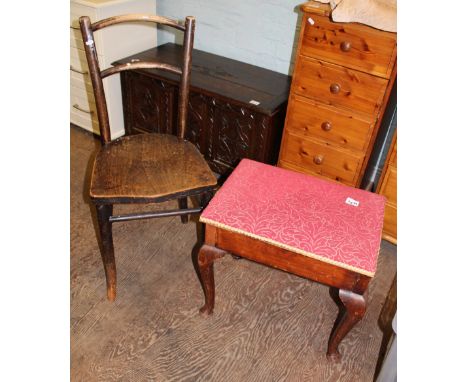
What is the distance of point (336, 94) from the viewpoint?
195 centimetres

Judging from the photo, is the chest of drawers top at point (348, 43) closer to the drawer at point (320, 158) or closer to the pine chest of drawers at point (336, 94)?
the pine chest of drawers at point (336, 94)

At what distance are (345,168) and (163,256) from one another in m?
1.06

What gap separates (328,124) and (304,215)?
76 cm

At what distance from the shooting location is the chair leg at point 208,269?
1.54 metres

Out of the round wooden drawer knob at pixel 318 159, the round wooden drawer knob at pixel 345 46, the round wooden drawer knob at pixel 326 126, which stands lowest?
the round wooden drawer knob at pixel 318 159

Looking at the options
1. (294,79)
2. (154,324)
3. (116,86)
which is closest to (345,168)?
(294,79)

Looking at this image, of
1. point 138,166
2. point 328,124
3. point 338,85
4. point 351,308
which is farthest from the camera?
point 328,124

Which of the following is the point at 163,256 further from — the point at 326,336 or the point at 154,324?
the point at 326,336

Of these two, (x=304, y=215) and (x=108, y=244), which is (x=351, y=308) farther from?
(x=108, y=244)

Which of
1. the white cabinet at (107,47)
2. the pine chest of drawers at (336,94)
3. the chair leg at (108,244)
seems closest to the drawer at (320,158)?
the pine chest of drawers at (336,94)

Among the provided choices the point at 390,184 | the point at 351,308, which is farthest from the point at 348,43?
the point at 351,308

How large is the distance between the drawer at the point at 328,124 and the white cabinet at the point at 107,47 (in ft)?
4.05

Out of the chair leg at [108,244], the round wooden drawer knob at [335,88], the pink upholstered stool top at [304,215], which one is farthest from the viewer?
the round wooden drawer knob at [335,88]

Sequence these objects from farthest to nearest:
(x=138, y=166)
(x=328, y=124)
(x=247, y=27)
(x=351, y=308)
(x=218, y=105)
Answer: (x=247, y=27), (x=218, y=105), (x=328, y=124), (x=138, y=166), (x=351, y=308)
